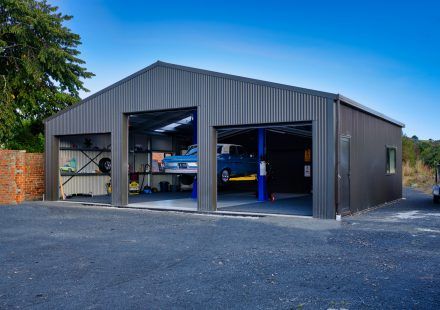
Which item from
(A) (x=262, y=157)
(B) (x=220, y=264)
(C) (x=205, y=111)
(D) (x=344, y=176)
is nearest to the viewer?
(B) (x=220, y=264)

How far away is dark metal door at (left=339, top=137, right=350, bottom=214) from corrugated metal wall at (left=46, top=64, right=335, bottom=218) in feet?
2.12

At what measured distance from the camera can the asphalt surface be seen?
5.21 meters

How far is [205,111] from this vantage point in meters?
14.2

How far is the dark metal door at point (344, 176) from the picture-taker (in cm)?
1244

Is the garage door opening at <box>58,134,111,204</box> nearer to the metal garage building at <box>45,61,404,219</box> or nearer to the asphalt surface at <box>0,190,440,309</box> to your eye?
the metal garage building at <box>45,61,404,219</box>

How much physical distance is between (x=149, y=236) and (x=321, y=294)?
16.1 ft

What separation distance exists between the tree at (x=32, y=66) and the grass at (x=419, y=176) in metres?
22.0

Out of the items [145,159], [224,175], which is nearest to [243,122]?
[224,175]

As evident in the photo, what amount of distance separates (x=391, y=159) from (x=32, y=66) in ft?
60.8

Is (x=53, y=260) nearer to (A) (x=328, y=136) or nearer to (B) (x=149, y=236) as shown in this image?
(B) (x=149, y=236)

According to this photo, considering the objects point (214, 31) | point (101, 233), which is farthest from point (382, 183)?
point (101, 233)

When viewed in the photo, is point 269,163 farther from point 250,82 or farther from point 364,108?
point 250,82

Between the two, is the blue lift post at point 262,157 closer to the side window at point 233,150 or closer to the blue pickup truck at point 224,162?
the blue pickup truck at point 224,162

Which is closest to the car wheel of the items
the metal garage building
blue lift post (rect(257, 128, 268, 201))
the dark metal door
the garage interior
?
the garage interior
